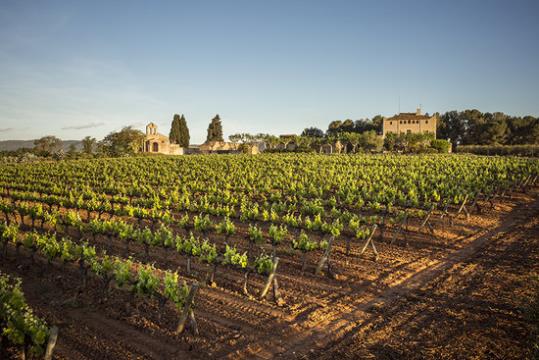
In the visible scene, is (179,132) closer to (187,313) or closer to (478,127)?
(478,127)

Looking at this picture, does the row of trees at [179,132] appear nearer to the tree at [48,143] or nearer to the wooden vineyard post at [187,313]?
the tree at [48,143]

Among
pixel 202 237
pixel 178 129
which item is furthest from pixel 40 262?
pixel 178 129

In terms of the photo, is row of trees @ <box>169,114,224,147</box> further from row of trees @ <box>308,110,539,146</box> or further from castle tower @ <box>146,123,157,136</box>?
row of trees @ <box>308,110,539,146</box>

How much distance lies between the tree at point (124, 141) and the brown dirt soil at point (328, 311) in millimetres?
70576

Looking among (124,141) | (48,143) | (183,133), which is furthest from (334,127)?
(48,143)

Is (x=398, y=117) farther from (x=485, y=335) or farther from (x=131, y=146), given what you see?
(x=485, y=335)

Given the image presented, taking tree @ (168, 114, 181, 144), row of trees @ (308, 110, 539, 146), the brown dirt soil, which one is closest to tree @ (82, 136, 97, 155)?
tree @ (168, 114, 181, 144)

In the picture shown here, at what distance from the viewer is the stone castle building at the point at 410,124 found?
289 feet

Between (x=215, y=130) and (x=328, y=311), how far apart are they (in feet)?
311

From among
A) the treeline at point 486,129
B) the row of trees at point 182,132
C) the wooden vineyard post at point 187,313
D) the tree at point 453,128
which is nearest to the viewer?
the wooden vineyard post at point 187,313

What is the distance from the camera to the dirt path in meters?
7.29

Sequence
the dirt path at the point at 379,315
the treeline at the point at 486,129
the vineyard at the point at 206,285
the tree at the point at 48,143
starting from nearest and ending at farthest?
1. the dirt path at the point at 379,315
2. the vineyard at the point at 206,285
3. the treeline at the point at 486,129
4. the tree at the point at 48,143

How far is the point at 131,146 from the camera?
7906 centimetres

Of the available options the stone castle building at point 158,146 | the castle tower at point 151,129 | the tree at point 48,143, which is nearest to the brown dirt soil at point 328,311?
the stone castle building at point 158,146
